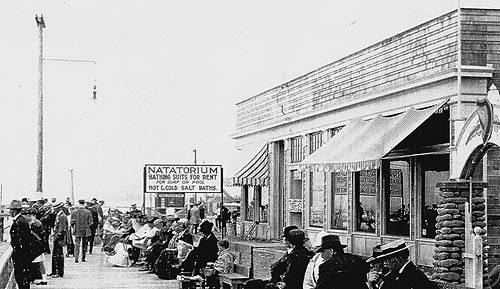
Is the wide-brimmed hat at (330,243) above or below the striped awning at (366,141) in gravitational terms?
below

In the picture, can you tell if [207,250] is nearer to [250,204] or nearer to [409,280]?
[409,280]

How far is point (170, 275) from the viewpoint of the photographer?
21047mm

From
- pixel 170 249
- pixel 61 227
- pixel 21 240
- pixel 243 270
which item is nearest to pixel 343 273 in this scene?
pixel 243 270

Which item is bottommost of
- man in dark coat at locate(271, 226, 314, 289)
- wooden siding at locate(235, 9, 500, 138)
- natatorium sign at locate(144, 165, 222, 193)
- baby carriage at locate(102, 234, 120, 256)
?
baby carriage at locate(102, 234, 120, 256)

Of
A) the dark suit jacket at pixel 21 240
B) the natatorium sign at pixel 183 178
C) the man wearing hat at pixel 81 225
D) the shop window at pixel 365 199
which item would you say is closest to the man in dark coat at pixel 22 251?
the dark suit jacket at pixel 21 240

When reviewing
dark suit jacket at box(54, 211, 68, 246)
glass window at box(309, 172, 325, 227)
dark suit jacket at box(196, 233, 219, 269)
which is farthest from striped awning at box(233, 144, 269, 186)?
dark suit jacket at box(196, 233, 219, 269)

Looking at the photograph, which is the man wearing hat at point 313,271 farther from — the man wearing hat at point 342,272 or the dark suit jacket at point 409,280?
the dark suit jacket at point 409,280

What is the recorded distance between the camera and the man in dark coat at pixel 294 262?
431 inches

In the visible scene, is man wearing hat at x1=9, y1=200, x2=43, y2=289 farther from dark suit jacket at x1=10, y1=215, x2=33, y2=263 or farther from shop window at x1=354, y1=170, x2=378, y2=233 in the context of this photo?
shop window at x1=354, y1=170, x2=378, y2=233

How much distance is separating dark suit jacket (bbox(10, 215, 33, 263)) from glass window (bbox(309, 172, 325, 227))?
1180 centimetres

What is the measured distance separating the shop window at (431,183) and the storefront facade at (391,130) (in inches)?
0.9

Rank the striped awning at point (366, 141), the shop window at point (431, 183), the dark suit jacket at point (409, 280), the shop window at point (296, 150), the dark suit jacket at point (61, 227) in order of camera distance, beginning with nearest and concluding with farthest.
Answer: the dark suit jacket at point (409, 280) → the striped awning at point (366, 141) → the shop window at point (431, 183) → the dark suit jacket at point (61, 227) → the shop window at point (296, 150)

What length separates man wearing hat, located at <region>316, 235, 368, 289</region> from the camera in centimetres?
880

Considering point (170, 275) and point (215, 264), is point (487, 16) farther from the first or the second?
point (170, 275)
